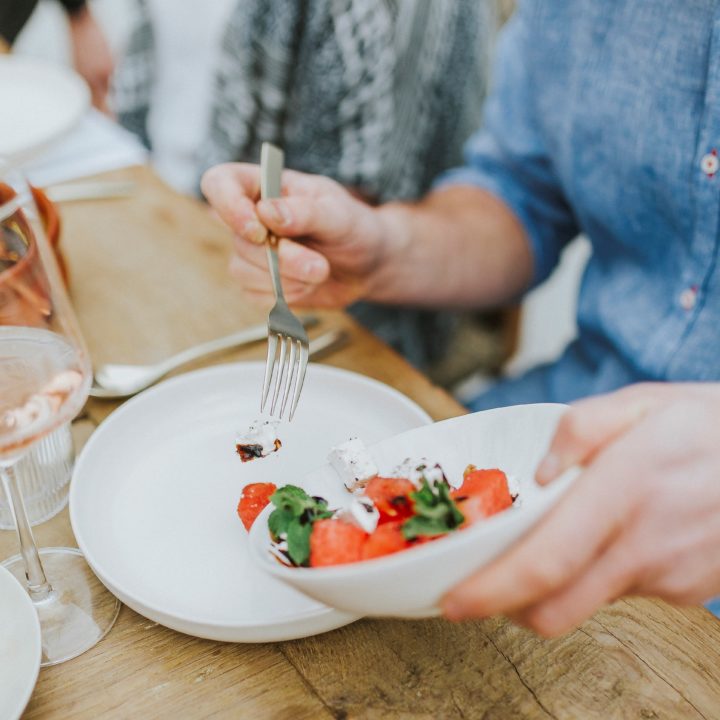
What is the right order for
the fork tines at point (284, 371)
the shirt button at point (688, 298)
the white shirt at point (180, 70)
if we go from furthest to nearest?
the white shirt at point (180, 70) < the shirt button at point (688, 298) < the fork tines at point (284, 371)

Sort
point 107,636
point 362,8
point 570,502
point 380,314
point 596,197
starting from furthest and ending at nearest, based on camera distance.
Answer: point 380,314
point 362,8
point 596,197
point 107,636
point 570,502

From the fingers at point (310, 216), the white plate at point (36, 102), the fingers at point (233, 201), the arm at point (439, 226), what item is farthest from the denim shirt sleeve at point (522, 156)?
the white plate at point (36, 102)

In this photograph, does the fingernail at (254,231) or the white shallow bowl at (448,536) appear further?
the fingernail at (254,231)

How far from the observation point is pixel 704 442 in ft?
1.34

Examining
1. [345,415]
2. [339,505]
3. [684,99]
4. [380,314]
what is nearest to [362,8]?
[380,314]

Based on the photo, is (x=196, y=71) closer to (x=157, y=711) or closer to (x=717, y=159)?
(x=717, y=159)

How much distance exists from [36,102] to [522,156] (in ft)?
2.27

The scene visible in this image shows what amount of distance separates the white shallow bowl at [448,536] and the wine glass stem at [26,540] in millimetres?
151

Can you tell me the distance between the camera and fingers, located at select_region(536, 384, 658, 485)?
1.33ft

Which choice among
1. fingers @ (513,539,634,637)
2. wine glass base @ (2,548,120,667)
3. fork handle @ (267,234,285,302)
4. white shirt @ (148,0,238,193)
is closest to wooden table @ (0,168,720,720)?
wine glass base @ (2,548,120,667)

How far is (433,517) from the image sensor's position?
0.41 meters

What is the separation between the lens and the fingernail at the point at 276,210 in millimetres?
702

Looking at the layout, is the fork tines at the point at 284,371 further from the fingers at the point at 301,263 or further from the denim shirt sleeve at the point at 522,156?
the denim shirt sleeve at the point at 522,156

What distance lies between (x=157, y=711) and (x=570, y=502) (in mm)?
283
